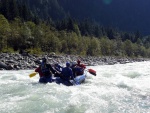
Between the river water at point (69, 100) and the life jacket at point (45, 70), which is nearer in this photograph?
the river water at point (69, 100)

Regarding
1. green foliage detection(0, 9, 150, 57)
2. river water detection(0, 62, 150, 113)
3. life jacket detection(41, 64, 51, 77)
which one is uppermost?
green foliage detection(0, 9, 150, 57)

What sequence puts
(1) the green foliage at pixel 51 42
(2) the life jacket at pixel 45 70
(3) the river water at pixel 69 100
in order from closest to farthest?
(3) the river water at pixel 69 100 → (2) the life jacket at pixel 45 70 → (1) the green foliage at pixel 51 42

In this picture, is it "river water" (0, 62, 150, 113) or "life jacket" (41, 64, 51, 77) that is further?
"life jacket" (41, 64, 51, 77)

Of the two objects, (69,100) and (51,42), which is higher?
(51,42)

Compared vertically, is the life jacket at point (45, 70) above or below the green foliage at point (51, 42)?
below

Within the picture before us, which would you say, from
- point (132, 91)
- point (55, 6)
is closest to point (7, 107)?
point (132, 91)

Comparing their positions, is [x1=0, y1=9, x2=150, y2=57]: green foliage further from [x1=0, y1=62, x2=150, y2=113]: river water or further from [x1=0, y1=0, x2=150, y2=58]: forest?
[x1=0, y1=62, x2=150, y2=113]: river water

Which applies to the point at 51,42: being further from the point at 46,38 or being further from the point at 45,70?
the point at 45,70

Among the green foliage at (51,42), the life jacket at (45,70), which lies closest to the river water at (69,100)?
the life jacket at (45,70)

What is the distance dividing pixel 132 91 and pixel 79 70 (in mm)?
5213

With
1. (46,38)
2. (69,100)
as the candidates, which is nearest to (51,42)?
(46,38)

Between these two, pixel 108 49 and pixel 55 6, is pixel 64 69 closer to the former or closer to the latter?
pixel 108 49

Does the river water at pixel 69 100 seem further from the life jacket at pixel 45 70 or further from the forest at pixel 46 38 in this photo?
the forest at pixel 46 38

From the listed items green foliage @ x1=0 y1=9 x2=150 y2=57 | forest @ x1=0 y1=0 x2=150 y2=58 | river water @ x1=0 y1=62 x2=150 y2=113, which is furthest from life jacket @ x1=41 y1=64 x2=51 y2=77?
forest @ x1=0 y1=0 x2=150 y2=58
